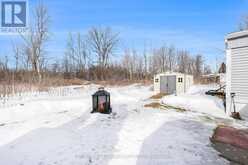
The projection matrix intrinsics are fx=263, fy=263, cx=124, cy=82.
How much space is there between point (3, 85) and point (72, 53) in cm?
2881

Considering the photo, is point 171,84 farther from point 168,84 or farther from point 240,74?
point 240,74

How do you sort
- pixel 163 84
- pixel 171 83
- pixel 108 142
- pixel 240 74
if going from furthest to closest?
1. pixel 163 84
2. pixel 171 83
3. pixel 240 74
4. pixel 108 142

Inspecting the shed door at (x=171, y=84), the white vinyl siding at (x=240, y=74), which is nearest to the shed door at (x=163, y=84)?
the shed door at (x=171, y=84)

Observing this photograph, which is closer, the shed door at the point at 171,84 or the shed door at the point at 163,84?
the shed door at the point at 171,84

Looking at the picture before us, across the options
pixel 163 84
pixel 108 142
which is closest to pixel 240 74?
pixel 108 142

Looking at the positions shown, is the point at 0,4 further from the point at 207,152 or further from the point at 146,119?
the point at 207,152

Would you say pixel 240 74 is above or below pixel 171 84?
above

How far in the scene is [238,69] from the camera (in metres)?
9.79

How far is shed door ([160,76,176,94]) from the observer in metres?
21.7

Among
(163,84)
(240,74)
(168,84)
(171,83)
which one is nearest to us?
(240,74)

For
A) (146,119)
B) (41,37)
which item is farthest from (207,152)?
(41,37)

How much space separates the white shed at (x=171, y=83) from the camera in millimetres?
21625

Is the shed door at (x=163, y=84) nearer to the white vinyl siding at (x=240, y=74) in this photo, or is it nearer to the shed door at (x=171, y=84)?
the shed door at (x=171, y=84)

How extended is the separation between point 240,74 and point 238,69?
8.4 inches
